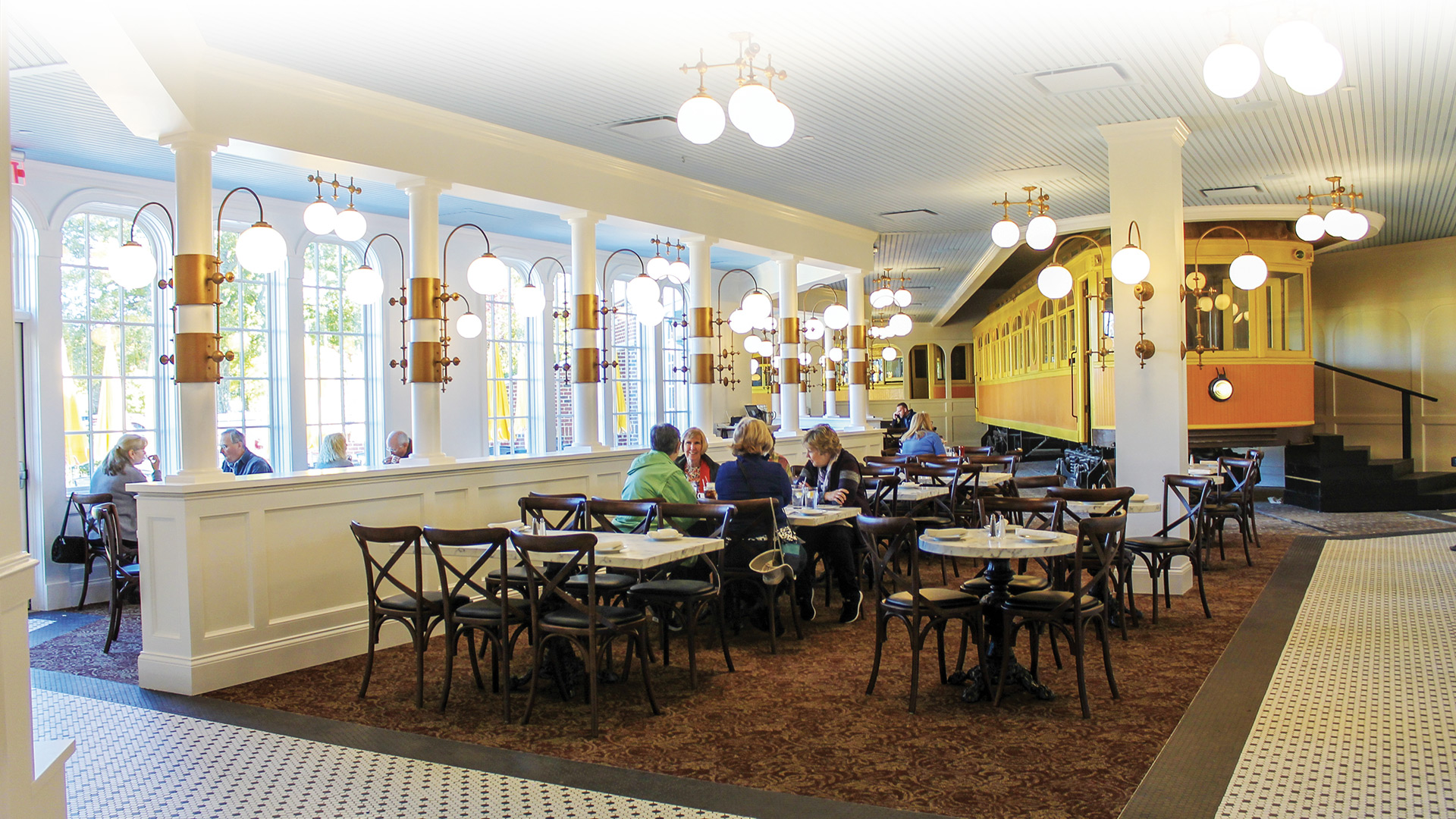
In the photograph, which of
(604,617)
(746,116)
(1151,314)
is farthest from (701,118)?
(1151,314)

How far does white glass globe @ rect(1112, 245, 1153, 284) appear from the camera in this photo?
6848 millimetres

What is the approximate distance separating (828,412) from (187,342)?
930 cm

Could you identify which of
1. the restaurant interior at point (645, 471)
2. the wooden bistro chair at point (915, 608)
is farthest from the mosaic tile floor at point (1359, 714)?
the wooden bistro chair at point (915, 608)

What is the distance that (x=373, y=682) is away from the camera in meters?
5.20

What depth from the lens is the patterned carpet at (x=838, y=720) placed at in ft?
12.0

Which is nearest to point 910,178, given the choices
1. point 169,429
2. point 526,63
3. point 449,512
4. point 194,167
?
point 526,63

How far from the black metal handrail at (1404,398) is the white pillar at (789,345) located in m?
8.60

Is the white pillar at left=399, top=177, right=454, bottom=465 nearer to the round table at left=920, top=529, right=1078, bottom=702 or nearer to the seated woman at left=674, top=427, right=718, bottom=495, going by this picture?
the seated woman at left=674, top=427, right=718, bottom=495

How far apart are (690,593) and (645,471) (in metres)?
1.13

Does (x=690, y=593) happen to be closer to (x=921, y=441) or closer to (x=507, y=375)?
(x=921, y=441)

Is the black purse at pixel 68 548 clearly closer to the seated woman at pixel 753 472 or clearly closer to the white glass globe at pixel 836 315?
the seated woman at pixel 753 472

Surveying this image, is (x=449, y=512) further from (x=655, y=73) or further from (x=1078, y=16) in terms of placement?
(x=1078, y=16)

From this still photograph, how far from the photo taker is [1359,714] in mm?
4352

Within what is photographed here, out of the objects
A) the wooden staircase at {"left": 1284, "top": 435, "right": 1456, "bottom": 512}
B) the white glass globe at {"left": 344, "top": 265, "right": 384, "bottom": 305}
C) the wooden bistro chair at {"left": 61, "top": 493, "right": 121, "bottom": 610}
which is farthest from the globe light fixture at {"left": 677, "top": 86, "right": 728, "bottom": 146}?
the wooden staircase at {"left": 1284, "top": 435, "right": 1456, "bottom": 512}
